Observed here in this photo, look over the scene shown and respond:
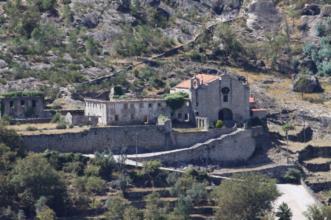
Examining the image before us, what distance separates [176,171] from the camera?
103625mm

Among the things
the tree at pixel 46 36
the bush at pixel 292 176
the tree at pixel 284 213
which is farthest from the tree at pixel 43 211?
the tree at pixel 46 36

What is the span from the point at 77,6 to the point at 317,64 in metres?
20.5

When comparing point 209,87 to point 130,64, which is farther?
point 130,64

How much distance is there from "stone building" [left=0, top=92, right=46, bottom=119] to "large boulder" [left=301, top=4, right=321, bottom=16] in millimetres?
38514

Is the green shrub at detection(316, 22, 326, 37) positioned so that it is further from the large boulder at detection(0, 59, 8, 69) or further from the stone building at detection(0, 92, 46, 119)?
the stone building at detection(0, 92, 46, 119)

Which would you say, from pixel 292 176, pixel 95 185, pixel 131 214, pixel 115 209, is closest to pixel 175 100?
pixel 292 176

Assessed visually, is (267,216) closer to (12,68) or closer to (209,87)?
(209,87)

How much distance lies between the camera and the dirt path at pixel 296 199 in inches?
3996

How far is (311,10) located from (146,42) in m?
17.6

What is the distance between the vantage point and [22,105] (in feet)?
359

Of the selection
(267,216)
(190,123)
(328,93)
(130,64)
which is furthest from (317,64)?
(267,216)

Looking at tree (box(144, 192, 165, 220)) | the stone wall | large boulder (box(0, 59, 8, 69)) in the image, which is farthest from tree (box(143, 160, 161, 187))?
large boulder (box(0, 59, 8, 69))

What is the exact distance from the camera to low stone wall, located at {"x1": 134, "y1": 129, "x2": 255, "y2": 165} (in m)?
106

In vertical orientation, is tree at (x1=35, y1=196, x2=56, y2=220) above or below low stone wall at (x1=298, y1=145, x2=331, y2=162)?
below
